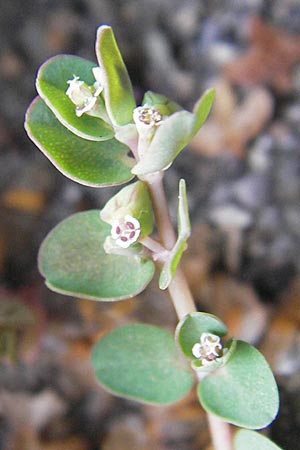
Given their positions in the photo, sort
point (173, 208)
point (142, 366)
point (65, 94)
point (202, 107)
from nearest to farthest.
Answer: point (202, 107) < point (65, 94) < point (142, 366) < point (173, 208)

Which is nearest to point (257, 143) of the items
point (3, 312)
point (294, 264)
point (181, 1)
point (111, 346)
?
point (294, 264)

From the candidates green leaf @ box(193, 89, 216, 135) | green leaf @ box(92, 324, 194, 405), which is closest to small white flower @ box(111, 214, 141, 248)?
green leaf @ box(193, 89, 216, 135)

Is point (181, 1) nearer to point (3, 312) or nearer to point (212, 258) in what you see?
point (212, 258)

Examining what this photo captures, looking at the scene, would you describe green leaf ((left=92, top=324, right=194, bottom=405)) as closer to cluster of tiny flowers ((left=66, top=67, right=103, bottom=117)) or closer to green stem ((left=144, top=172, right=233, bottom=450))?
green stem ((left=144, top=172, right=233, bottom=450))

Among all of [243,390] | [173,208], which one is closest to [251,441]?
[243,390]

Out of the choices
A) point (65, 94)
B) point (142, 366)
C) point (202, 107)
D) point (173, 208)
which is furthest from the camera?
point (173, 208)

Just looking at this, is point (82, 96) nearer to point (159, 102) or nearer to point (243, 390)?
point (159, 102)
